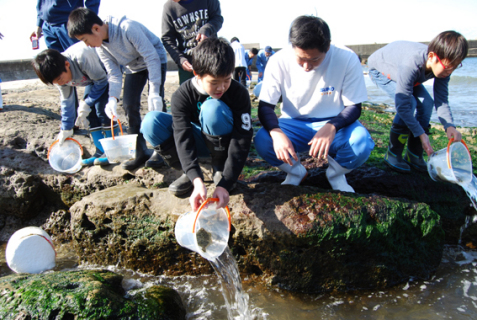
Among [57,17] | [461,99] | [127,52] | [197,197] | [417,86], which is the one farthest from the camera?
[461,99]

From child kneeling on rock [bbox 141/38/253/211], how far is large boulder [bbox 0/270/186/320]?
67 cm

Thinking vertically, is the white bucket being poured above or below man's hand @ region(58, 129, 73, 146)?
below

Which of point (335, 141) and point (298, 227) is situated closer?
point (298, 227)

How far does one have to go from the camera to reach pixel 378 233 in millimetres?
2139

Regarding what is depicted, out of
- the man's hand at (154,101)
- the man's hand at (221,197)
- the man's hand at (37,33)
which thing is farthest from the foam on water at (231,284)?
the man's hand at (37,33)

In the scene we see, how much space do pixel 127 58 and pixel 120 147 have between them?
94 centimetres

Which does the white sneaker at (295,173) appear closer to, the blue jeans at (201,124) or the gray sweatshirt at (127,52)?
the blue jeans at (201,124)

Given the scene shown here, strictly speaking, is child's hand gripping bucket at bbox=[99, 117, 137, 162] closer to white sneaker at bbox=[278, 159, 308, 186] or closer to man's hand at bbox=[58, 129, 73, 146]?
man's hand at bbox=[58, 129, 73, 146]

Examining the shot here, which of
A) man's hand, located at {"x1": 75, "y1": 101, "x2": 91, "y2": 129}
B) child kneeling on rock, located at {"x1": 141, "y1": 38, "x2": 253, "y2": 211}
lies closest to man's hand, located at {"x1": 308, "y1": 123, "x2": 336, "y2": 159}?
child kneeling on rock, located at {"x1": 141, "y1": 38, "x2": 253, "y2": 211}

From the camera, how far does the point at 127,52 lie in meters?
3.06

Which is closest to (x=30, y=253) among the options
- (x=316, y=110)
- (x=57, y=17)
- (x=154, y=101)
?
(x=154, y=101)

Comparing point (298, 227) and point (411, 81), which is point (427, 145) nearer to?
point (411, 81)

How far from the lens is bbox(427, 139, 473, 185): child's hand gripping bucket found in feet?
8.12

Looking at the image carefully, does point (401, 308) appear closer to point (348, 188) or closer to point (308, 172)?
point (348, 188)
